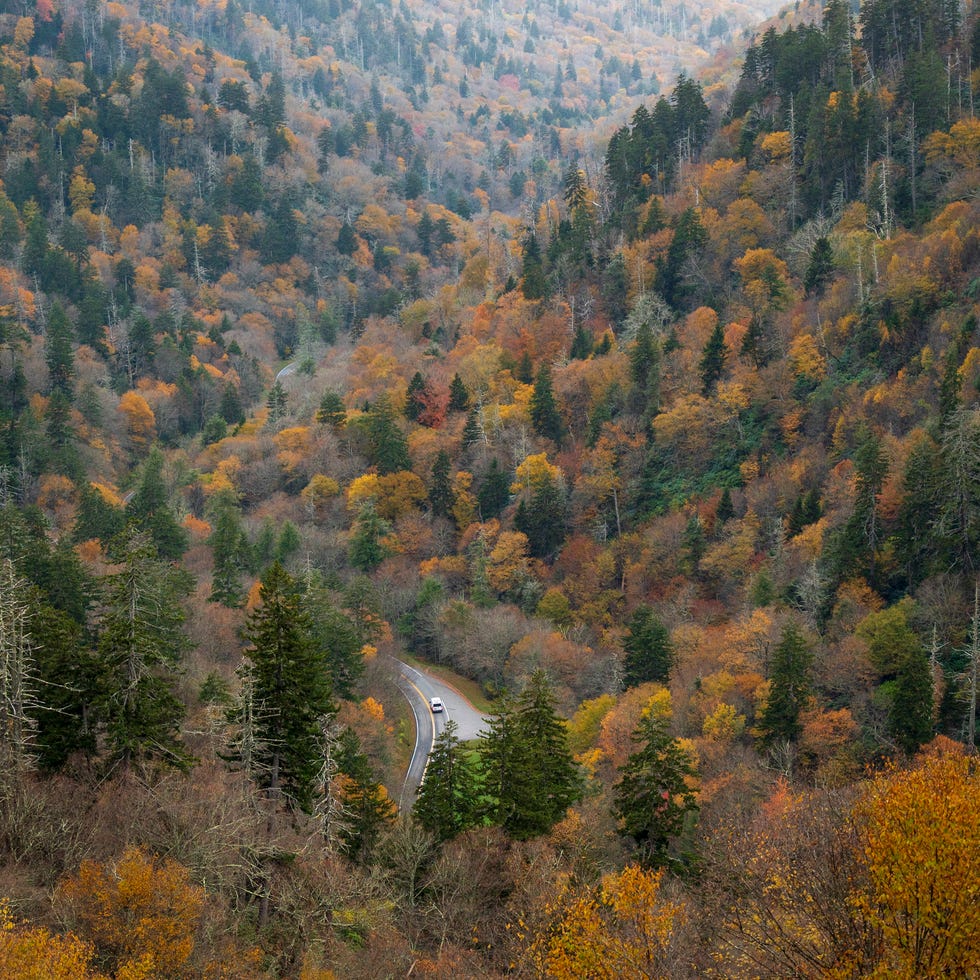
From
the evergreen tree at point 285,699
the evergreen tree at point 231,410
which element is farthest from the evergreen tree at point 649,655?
the evergreen tree at point 231,410

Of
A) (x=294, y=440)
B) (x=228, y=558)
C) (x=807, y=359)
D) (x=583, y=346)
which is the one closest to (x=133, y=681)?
(x=228, y=558)

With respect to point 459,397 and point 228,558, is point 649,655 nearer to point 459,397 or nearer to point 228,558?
point 228,558

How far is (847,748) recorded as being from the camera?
39.6 metres

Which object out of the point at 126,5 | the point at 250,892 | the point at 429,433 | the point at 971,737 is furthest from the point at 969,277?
the point at 126,5

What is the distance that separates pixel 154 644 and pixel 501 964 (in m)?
13.7

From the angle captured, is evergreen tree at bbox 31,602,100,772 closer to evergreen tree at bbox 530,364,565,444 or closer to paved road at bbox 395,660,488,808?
paved road at bbox 395,660,488,808

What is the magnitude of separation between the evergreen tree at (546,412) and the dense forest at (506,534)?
392 mm

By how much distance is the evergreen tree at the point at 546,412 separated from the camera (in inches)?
3187

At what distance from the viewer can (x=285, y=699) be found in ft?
92.0

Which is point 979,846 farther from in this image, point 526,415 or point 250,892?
point 526,415

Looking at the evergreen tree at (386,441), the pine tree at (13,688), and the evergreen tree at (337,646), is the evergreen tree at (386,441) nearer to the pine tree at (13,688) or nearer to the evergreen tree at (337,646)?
the evergreen tree at (337,646)

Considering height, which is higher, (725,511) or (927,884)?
(927,884)

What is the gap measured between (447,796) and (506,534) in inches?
1656

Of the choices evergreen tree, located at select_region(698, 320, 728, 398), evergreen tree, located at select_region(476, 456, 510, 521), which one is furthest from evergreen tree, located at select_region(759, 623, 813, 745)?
evergreen tree, located at select_region(476, 456, 510, 521)
